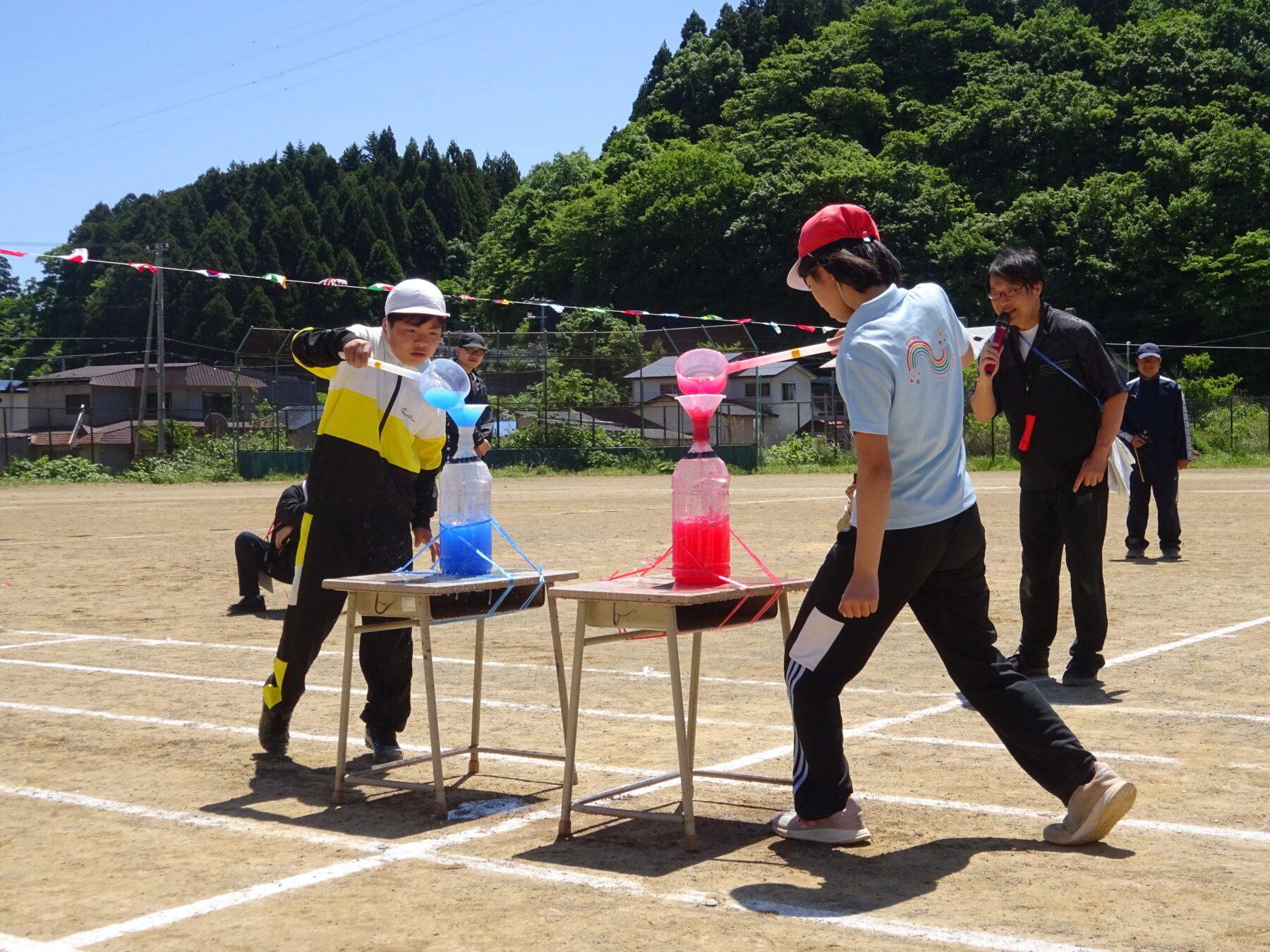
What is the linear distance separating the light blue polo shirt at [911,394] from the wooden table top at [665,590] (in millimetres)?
461

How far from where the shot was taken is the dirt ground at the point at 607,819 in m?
3.59

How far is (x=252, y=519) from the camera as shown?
69.9 ft

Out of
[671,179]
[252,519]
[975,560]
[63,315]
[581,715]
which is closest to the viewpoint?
[975,560]

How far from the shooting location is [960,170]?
80938 mm

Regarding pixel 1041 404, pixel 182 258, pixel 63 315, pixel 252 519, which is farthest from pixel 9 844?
pixel 63 315

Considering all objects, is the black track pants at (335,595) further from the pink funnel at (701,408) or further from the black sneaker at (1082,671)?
the black sneaker at (1082,671)

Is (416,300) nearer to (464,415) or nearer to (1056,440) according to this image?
(464,415)

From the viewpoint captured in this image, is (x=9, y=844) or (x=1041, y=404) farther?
(x=1041, y=404)

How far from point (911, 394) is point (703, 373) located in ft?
2.79

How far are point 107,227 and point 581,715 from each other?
11008 centimetres

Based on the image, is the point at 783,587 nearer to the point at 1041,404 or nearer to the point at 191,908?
the point at 191,908

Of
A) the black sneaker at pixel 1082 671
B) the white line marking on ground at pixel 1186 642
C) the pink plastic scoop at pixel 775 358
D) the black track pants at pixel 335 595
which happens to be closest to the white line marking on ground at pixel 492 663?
the black sneaker at pixel 1082 671

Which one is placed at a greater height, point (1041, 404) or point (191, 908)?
point (1041, 404)

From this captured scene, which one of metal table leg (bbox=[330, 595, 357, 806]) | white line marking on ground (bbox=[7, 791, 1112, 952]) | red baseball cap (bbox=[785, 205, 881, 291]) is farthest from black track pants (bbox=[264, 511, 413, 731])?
red baseball cap (bbox=[785, 205, 881, 291])
